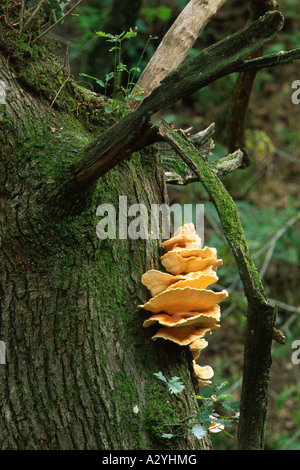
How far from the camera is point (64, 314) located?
1.80m

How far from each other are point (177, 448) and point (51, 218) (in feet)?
3.36

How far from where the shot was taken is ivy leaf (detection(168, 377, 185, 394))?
176cm

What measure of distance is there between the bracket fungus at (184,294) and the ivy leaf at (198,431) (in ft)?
1.03

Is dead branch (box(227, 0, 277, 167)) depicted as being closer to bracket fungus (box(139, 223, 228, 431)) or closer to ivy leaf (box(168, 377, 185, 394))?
bracket fungus (box(139, 223, 228, 431))

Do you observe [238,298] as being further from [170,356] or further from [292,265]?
[170,356]

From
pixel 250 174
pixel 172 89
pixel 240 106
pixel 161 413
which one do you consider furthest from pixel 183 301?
pixel 250 174

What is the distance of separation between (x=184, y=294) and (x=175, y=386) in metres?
0.36

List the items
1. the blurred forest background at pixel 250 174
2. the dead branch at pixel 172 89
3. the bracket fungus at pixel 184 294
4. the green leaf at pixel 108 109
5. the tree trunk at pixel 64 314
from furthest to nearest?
1. the blurred forest background at pixel 250 174
2. the green leaf at pixel 108 109
3. the bracket fungus at pixel 184 294
4. the tree trunk at pixel 64 314
5. the dead branch at pixel 172 89

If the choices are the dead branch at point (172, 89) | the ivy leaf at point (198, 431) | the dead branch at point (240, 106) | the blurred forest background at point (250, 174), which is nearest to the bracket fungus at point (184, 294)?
the ivy leaf at point (198, 431)

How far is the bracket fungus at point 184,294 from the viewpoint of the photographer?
1.83 meters

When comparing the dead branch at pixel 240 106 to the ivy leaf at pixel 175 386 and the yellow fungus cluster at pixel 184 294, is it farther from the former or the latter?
the ivy leaf at pixel 175 386

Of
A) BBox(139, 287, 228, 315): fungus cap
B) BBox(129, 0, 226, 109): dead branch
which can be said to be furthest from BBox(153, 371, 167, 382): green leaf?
BBox(129, 0, 226, 109): dead branch

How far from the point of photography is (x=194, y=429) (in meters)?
1.74
